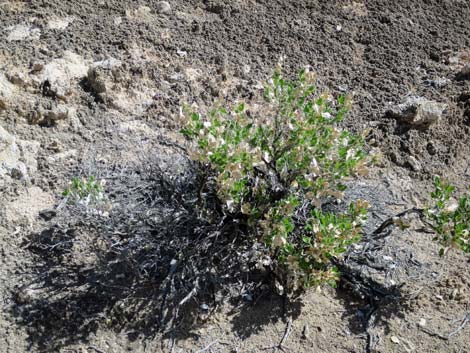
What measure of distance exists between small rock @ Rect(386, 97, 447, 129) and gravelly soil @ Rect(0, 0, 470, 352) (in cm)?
6

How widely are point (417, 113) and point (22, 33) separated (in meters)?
2.49

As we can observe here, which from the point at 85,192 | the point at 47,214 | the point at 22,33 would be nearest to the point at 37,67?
the point at 22,33

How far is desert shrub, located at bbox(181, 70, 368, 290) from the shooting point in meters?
2.69

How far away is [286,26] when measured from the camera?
15.0 ft

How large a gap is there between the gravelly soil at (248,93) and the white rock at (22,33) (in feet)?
0.12

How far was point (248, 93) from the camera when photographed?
13.4 feet

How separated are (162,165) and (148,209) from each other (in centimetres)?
36

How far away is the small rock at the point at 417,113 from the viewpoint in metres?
4.09

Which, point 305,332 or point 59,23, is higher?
point 59,23

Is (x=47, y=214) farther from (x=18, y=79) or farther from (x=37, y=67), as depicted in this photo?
(x=37, y=67)

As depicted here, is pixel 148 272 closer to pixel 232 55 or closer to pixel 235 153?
pixel 235 153

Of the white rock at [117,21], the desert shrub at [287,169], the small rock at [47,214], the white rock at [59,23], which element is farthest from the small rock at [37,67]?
the desert shrub at [287,169]

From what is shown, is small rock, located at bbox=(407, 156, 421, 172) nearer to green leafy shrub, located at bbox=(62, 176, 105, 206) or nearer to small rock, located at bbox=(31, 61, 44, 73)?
green leafy shrub, located at bbox=(62, 176, 105, 206)

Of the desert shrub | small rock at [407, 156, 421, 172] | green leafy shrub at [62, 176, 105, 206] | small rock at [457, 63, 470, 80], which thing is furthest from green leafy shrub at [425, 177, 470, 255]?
small rock at [457, 63, 470, 80]
